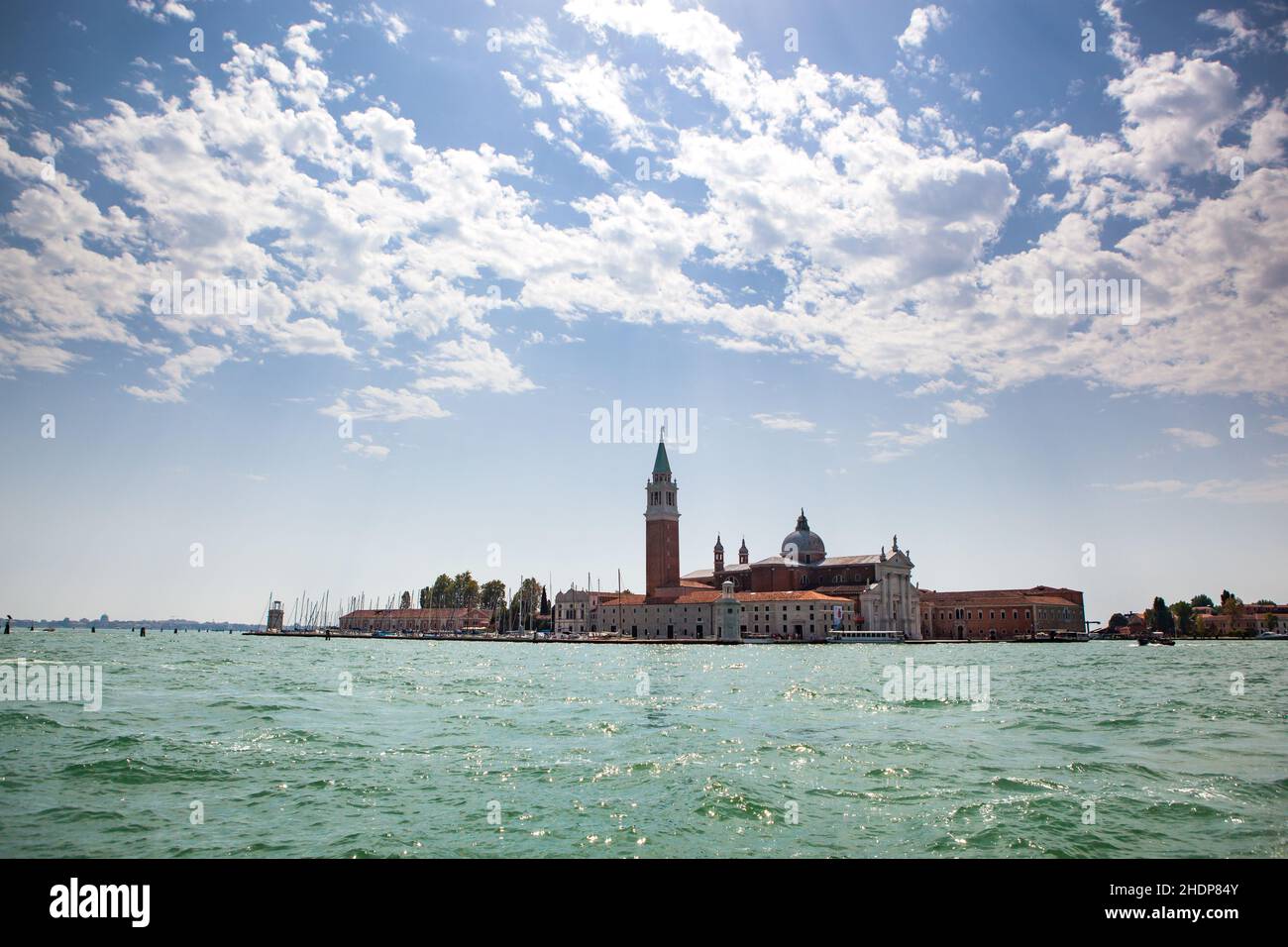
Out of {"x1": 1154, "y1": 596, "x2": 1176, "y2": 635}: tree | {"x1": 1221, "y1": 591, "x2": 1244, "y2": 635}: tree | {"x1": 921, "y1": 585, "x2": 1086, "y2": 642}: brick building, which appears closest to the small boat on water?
{"x1": 921, "y1": 585, "x2": 1086, "y2": 642}: brick building

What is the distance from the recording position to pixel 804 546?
123m

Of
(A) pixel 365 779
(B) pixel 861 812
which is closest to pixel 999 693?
(B) pixel 861 812

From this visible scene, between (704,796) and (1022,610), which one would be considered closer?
(704,796)

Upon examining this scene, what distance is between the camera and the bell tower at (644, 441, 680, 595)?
115312 mm

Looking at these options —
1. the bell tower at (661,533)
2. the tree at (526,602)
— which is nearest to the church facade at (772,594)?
the bell tower at (661,533)

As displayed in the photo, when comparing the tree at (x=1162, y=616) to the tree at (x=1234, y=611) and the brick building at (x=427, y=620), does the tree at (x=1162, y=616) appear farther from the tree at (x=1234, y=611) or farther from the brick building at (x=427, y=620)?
the brick building at (x=427, y=620)

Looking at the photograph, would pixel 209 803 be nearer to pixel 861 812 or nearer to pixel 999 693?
pixel 861 812

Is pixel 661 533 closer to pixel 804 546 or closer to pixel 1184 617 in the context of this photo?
pixel 804 546

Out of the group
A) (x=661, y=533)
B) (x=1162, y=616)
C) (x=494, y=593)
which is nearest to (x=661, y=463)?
(x=661, y=533)

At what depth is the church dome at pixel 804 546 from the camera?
12162 centimetres

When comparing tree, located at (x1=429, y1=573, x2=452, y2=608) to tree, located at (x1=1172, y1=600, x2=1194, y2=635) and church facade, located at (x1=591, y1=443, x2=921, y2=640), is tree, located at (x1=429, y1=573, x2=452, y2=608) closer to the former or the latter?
church facade, located at (x1=591, y1=443, x2=921, y2=640)

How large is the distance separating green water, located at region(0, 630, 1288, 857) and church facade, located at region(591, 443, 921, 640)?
8148cm

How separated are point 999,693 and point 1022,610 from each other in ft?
301
